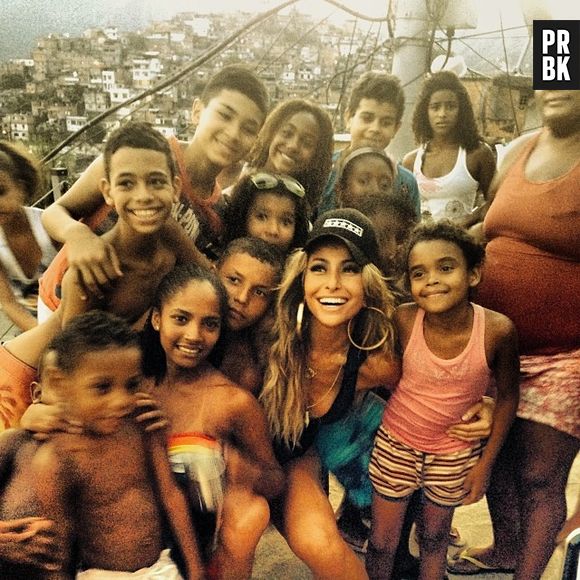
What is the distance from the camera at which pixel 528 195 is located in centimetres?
118

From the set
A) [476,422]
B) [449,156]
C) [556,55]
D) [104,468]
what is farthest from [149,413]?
[556,55]

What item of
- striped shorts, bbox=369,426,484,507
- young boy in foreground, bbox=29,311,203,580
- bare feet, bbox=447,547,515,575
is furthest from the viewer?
bare feet, bbox=447,547,515,575

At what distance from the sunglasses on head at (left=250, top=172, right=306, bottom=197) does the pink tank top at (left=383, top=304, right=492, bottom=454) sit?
1.27 ft

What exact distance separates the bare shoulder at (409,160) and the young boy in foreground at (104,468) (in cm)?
73

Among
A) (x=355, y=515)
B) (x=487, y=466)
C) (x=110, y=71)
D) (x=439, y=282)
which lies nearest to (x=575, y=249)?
(x=439, y=282)

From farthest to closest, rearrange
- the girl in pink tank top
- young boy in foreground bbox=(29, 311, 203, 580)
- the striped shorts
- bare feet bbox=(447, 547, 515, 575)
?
bare feet bbox=(447, 547, 515, 575)
the striped shorts
the girl in pink tank top
young boy in foreground bbox=(29, 311, 203, 580)

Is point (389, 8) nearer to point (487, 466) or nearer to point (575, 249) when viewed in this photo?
point (575, 249)

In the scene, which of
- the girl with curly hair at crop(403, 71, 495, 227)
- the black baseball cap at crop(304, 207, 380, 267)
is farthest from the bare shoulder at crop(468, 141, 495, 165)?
the black baseball cap at crop(304, 207, 380, 267)

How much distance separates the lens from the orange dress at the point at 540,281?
45.6 inches

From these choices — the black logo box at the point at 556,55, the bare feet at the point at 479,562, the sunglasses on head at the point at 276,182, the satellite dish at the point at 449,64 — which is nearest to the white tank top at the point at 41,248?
the sunglasses on head at the point at 276,182

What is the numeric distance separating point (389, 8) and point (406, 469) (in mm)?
1082

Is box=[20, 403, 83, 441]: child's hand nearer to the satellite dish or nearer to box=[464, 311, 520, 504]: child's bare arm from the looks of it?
box=[464, 311, 520, 504]: child's bare arm

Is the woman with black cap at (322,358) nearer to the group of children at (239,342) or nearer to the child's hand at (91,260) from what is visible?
the group of children at (239,342)

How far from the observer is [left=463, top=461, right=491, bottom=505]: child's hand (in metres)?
1.30
